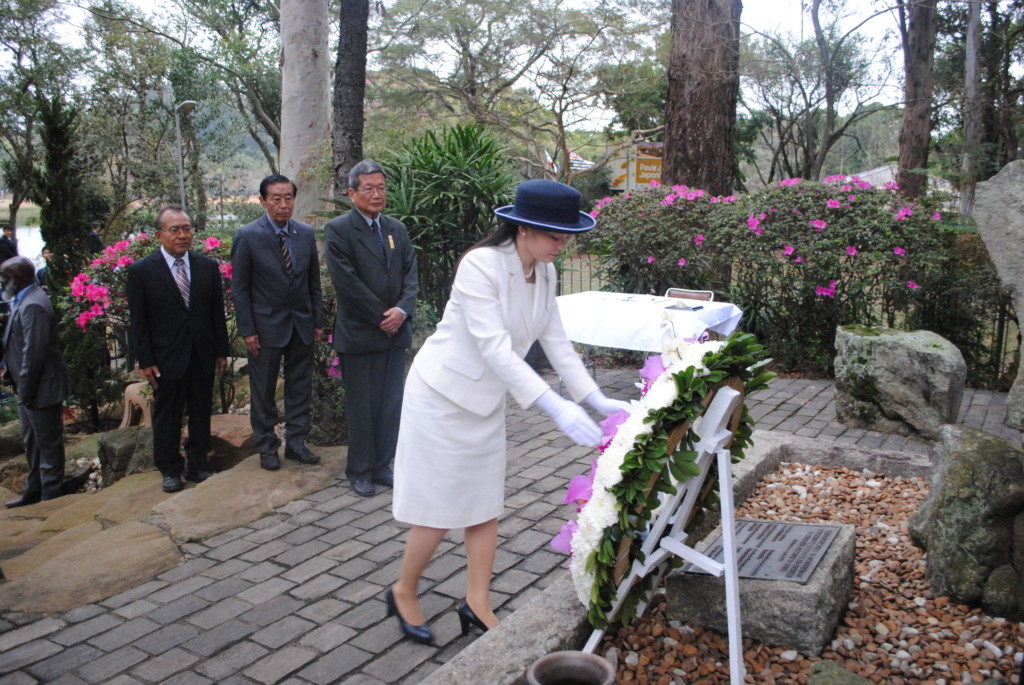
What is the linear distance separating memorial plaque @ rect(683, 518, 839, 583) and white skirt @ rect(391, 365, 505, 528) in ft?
2.93

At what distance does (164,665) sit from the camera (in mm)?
3305

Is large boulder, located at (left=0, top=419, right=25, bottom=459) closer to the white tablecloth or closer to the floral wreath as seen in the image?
the white tablecloth

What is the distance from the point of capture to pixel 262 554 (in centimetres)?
439

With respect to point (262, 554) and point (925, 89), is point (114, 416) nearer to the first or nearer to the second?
point (262, 554)

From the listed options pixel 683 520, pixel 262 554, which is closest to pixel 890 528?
pixel 683 520

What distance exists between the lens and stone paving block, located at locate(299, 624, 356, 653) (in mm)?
3393

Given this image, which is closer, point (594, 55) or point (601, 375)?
point (601, 375)

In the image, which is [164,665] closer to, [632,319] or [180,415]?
[180,415]

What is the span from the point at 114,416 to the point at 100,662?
6.08 metres

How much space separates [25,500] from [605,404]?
5738mm

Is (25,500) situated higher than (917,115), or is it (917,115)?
(917,115)

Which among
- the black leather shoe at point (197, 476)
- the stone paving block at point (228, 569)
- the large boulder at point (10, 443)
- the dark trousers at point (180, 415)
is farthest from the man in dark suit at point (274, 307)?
the large boulder at point (10, 443)

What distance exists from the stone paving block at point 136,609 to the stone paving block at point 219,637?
0.43 m

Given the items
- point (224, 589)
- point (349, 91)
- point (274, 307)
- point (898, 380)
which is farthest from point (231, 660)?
point (349, 91)
